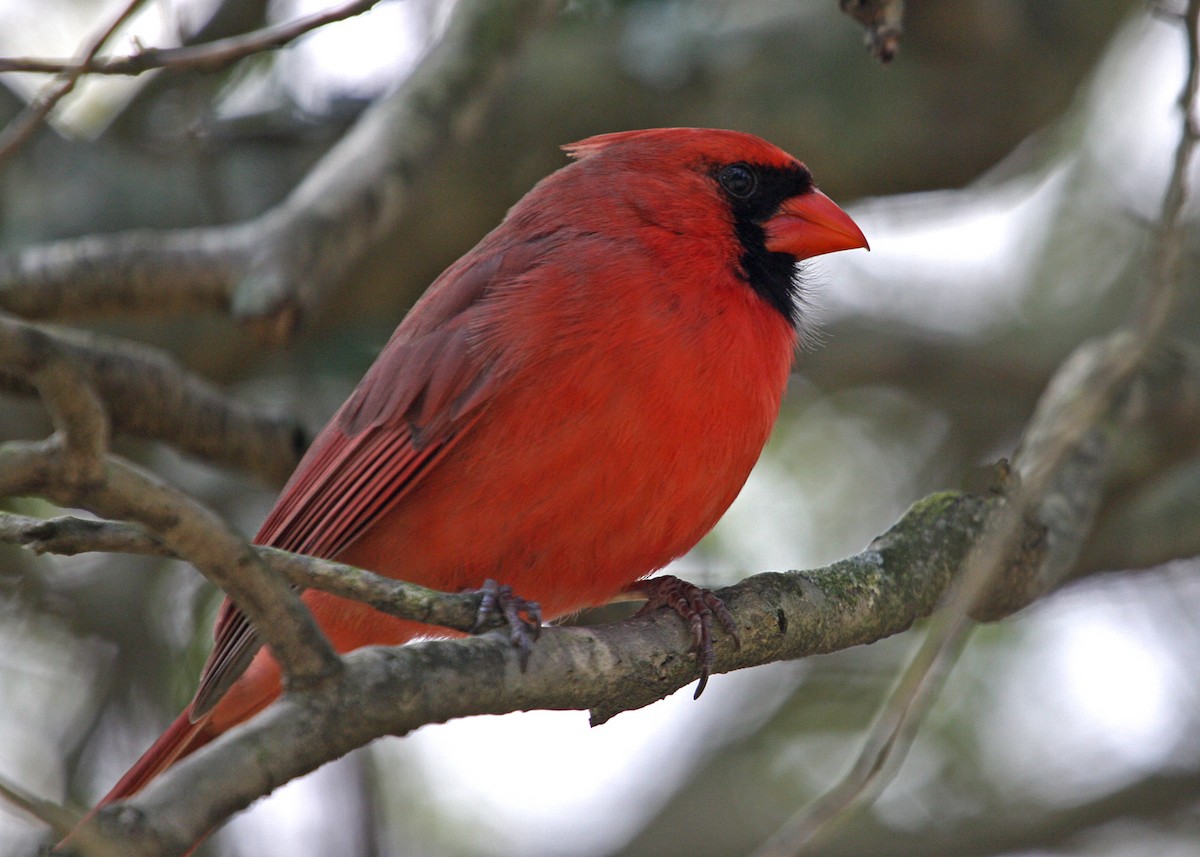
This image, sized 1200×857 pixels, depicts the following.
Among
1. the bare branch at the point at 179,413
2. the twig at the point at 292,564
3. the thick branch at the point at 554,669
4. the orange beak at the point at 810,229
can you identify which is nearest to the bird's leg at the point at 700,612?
the thick branch at the point at 554,669

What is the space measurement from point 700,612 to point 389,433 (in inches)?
33.4

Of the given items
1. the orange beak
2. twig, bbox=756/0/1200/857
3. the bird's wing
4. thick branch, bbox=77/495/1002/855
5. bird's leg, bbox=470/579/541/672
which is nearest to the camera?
thick branch, bbox=77/495/1002/855

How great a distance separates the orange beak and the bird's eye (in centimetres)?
9

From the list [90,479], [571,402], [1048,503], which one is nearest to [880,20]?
[571,402]

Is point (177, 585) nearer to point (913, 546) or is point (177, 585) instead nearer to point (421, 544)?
point (421, 544)

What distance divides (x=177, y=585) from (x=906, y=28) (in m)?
2.98

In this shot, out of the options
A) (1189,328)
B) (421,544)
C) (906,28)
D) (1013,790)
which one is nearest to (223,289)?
(421,544)

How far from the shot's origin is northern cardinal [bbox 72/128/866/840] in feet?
8.80

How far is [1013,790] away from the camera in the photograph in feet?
14.7

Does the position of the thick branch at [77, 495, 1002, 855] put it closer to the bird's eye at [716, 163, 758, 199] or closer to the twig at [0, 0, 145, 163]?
the bird's eye at [716, 163, 758, 199]

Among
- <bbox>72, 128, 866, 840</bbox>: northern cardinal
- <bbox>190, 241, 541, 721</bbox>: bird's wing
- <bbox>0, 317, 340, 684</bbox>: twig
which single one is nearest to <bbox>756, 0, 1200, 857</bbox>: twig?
<bbox>72, 128, 866, 840</bbox>: northern cardinal

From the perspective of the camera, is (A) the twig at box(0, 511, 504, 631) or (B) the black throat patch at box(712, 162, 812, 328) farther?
(B) the black throat patch at box(712, 162, 812, 328)

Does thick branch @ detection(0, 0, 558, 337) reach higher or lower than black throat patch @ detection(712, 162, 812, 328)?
higher

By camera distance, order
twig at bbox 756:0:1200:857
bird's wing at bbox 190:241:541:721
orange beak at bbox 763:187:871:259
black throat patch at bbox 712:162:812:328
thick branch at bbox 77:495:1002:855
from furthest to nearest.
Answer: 1. orange beak at bbox 763:187:871:259
2. black throat patch at bbox 712:162:812:328
3. bird's wing at bbox 190:241:541:721
4. twig at bbox 756:0:1200:857
5. thick branch at bbox 77:495:1002:855
